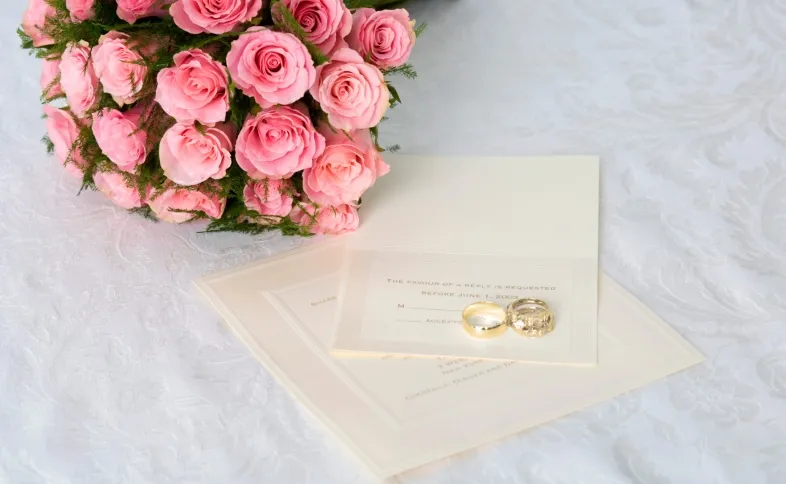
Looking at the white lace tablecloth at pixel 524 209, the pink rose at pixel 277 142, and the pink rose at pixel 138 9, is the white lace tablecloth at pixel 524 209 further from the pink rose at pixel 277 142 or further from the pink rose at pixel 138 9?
the pink rose at pixel 138 9

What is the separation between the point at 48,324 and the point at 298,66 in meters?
0.37

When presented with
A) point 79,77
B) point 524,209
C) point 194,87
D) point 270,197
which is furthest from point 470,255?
point 79,77

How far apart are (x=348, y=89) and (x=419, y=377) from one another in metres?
0.29

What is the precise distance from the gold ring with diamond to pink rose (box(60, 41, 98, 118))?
483 mm

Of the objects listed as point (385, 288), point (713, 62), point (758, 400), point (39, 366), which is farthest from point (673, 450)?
point (713, 62)

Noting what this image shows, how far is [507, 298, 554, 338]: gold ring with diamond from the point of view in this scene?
3.08 feet

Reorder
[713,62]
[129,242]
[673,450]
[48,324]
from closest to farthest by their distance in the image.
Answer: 1. [673,450]
2. [48,324]
3. [129,242]
4. [713,62]

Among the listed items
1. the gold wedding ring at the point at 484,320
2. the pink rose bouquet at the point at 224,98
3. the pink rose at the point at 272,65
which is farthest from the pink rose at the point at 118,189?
the gold wedding ring at the point at 484,320

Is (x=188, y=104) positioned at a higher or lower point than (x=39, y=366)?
higher

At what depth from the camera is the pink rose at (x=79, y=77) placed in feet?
3.19

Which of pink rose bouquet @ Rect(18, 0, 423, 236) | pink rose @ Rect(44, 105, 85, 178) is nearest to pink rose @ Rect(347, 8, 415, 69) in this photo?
pink rose bouquet @ Rect(18, 0, 423, 236)

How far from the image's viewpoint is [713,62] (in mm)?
1358

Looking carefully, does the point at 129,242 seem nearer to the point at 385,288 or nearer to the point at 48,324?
the point at 48,324

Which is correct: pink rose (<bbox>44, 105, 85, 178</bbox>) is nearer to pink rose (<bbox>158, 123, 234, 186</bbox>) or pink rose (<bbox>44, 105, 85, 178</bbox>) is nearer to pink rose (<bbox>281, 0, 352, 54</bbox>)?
pink rose (<bbox>158, 123, 234, 186</bbox>)
